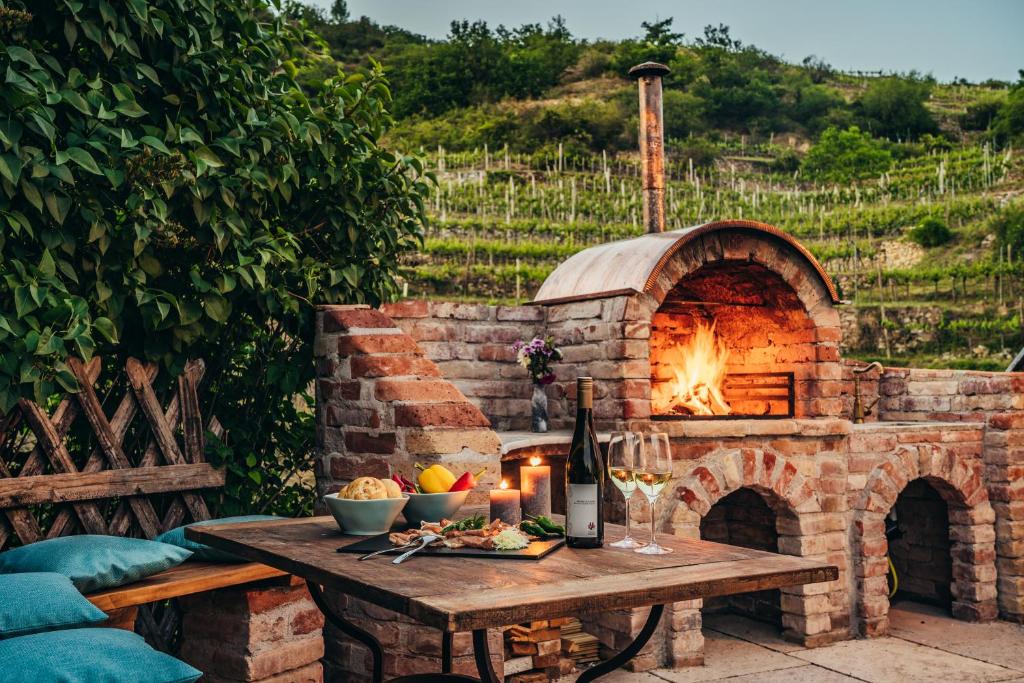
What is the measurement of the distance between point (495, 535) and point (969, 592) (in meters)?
5.50

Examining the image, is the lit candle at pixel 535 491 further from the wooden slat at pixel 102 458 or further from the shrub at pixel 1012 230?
the shrub at pixel 1012 230

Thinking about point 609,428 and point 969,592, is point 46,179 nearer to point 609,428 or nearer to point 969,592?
point 609,428

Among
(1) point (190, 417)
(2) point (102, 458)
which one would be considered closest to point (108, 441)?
(2) point (102, 458)

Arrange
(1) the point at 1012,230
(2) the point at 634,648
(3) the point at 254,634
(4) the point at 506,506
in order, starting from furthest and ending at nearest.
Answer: (1) the point at 1012,230 → (3) the point at 254,634 → (4) the point at 506,506 → (2) the point at 634,648

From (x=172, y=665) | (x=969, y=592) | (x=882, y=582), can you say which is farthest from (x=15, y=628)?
(x=969, y=592)

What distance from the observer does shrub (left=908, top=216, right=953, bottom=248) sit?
1869 centimetres

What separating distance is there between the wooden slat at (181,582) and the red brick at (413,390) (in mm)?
745

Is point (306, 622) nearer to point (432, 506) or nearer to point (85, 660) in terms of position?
point (432, 506)

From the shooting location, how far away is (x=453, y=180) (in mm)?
19750

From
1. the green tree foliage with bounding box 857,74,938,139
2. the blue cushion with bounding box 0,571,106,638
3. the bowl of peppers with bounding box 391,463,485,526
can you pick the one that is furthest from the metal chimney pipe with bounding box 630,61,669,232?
the green tree foliage with bounding box 857,74,938,139

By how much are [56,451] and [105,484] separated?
20cm

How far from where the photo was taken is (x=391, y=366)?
3.35 metres

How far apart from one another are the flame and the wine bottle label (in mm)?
3947

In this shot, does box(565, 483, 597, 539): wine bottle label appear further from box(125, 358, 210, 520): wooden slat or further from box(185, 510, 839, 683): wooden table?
box(125, 358, 210, 520): wooden slat
